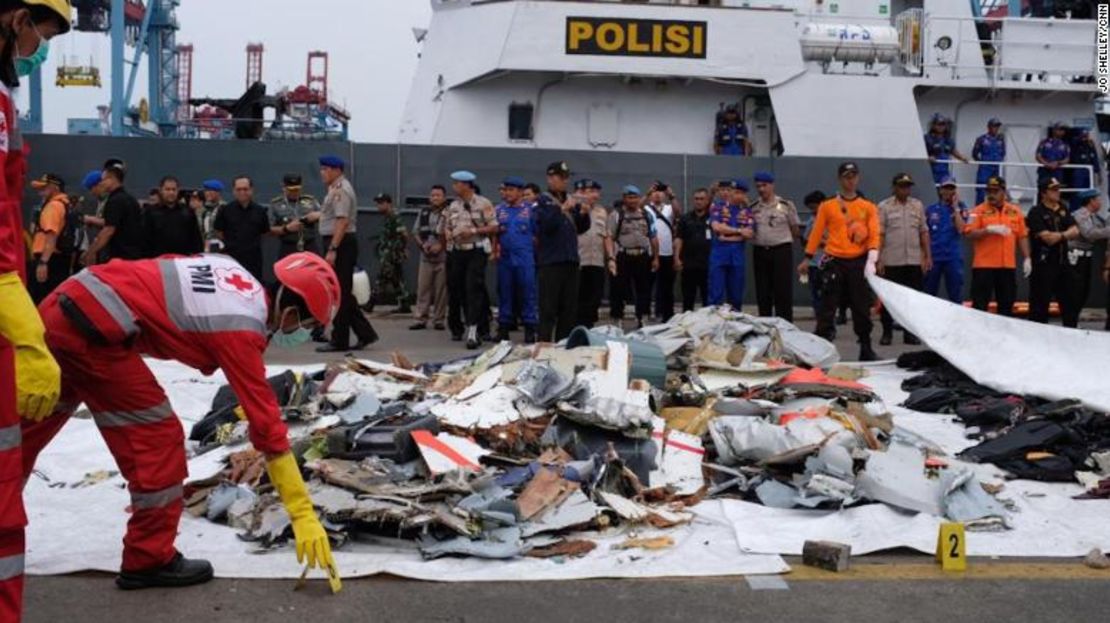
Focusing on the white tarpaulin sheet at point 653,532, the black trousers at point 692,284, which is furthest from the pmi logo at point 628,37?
the white tarpaulin sheet at point 653,532

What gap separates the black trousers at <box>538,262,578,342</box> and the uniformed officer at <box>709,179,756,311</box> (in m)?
1.97

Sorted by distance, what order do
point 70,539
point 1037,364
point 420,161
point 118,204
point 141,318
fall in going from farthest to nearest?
1. point 420,161
2. point 118,204
3. point 1037,364
4. point 70,539
5. point 141,318

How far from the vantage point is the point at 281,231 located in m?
12.0

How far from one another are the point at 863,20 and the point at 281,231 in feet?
33.1

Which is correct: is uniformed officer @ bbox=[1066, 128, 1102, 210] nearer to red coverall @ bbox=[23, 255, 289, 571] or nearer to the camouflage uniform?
the camouflage uniform

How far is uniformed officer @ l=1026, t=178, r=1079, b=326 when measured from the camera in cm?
1211

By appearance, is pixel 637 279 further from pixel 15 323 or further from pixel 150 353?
pixel 15 323

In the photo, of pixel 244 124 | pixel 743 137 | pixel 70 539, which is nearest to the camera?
pixel 70 539

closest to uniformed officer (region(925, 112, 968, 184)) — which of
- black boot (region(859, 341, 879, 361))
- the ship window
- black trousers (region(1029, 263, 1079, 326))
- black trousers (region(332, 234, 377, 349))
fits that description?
black trousers (region(1029, 263, 1079, 326))

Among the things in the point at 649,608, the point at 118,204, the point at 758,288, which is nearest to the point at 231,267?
the point at 649,608

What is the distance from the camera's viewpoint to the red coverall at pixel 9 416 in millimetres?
2955

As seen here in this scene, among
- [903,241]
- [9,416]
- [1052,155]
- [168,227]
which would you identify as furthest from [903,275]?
[9,416]

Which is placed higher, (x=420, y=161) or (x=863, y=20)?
(x=863, y=20)

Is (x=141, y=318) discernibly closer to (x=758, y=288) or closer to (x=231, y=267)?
(x=231, y=267)
